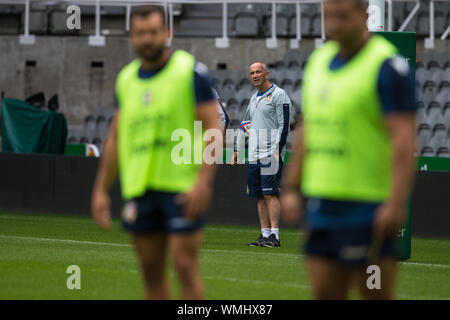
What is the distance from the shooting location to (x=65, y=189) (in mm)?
18828

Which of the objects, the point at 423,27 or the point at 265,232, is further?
the point at 423,27

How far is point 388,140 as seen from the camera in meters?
5.10

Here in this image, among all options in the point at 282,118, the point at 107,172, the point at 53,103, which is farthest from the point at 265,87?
the point at 53,103

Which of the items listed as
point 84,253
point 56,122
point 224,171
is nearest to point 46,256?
point 84,253

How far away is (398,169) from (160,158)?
1.57 metres

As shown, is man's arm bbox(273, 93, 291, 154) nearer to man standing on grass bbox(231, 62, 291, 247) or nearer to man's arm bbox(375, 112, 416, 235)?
man standing on grass bbox(231, 62, 291, 247)

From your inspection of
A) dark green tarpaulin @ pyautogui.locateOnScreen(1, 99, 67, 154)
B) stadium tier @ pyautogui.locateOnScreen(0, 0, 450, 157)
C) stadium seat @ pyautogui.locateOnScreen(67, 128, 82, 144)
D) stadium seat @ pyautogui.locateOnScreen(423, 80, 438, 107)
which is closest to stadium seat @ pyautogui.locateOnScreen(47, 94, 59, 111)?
stadium tier @ pyautogui.locateOnScreen(0, 0, 450, 157)

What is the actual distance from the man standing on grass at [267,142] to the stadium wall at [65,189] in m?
3.85

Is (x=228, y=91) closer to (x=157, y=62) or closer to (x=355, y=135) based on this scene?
(x=157, y=62)

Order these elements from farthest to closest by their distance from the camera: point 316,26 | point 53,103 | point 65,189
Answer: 1. point 53,103
2. point 316,26
3. point 65,189

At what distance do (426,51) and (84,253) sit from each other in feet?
41.2

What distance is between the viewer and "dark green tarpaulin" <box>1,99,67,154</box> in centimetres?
2009

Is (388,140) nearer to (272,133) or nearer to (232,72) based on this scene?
(272,133)

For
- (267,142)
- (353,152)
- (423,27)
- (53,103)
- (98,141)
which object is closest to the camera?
(353,152)
